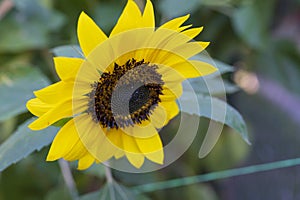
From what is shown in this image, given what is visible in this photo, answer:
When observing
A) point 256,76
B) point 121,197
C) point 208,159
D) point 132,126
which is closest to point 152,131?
point 132,126

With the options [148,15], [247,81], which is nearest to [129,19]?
[148,15]

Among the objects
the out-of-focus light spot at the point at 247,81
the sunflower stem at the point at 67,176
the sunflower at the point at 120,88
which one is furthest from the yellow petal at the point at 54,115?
the out-of-focus light spot at the point at 247,81

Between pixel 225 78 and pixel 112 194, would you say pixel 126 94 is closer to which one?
pixel 112 194

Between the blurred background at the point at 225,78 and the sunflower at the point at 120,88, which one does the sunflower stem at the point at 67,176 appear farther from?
the sunflower at the point at 120,88

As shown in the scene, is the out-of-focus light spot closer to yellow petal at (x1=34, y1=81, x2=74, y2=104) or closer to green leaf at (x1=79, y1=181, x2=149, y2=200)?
green leaf at (x1=79, y1=181, x2=149, y2=200)

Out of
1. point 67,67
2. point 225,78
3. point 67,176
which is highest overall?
point 67,67

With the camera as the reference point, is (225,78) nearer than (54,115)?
No
